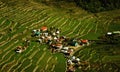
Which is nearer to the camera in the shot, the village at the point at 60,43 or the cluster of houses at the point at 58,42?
the village at the point at 60,43

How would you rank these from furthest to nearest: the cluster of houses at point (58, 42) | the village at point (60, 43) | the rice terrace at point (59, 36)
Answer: the cluster of houses at point (58, 42)
the village at point (60, 43)
the rice terrace at point (59, 36)

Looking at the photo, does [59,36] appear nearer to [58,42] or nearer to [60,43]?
[58,42]

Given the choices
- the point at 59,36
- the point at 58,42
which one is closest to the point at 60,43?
the point at 58,42

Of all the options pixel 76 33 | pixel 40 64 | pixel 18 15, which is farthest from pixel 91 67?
pixel 18 15

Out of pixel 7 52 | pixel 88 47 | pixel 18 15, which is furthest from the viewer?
pixel 18 15

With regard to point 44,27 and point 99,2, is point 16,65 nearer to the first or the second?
point 44,27

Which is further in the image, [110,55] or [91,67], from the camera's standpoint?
[110,55]

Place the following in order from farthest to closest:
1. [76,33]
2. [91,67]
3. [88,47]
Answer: [76,33], [88,47], [91,67]
